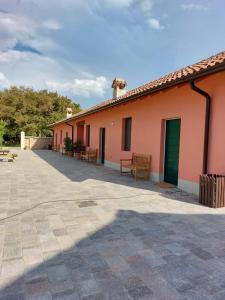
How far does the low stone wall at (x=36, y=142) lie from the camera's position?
29672mm

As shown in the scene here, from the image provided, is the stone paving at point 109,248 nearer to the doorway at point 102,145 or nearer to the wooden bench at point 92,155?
the doorway at point 102,145

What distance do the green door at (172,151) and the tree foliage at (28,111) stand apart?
1157 inches

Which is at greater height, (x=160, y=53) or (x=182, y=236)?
(x=160, y=53)

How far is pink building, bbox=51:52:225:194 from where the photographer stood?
590cm

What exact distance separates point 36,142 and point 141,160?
23932mm

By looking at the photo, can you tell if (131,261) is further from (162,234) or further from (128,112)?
(128,112)

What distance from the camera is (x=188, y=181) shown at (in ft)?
22.3

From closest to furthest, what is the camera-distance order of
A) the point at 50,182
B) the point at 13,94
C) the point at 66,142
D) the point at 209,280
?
1. the point at 209,280
2. the point at 50,182
3. the point at 66,142
4. the point at 13,94

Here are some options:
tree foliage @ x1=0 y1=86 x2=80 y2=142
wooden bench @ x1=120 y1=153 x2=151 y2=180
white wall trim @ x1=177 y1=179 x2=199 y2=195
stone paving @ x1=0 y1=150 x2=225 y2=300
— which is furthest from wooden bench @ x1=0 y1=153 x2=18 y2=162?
tree foliage @ x1=0 y1=86 x2=80 y2=142

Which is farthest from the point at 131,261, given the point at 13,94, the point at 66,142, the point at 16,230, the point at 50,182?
the point at 13,94

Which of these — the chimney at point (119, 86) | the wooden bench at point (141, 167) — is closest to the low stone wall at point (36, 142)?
the chimney at point (119, 86)

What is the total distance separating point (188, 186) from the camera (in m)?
6.80

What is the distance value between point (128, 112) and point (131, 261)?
8.29m

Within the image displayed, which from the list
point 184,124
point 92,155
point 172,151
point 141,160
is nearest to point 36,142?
point 92,155
